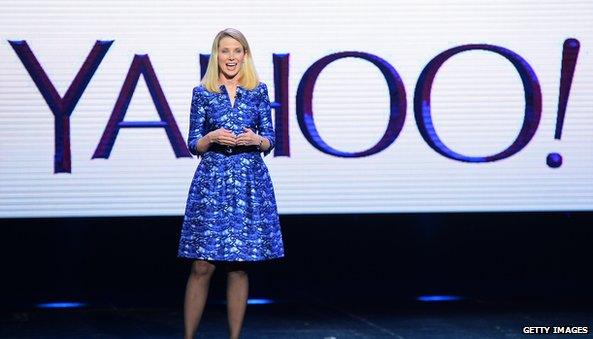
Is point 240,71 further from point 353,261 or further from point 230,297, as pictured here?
point 353,261

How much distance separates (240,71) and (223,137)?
0.30 m

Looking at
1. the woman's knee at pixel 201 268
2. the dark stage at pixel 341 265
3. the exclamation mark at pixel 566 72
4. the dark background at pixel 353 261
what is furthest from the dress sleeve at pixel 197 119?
the exclamation mark at pixel 566 72

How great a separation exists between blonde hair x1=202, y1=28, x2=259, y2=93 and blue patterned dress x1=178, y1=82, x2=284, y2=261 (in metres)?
0.02

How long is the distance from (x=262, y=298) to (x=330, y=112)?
44.0 inches

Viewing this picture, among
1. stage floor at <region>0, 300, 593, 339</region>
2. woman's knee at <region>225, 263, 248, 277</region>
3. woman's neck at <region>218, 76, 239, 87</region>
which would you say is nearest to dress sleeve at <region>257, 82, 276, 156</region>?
woman's neck at <region>218, 76, 239, 87</region>

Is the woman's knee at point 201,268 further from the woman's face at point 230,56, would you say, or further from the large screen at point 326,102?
the large screen at point 326,102

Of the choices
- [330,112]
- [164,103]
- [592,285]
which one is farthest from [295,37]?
[592,285]

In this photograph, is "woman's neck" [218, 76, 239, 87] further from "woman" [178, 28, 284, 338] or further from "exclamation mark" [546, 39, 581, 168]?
"exclamation mark" [546, 39, 581, 168]

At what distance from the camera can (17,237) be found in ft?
18.1

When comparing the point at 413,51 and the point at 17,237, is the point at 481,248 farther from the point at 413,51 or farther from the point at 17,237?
the point at 17,237

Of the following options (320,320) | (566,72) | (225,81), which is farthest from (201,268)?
(566,72)

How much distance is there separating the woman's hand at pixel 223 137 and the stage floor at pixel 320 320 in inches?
48.6

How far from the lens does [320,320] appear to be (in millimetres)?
5043

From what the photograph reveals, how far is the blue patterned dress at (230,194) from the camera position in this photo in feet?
12.3
